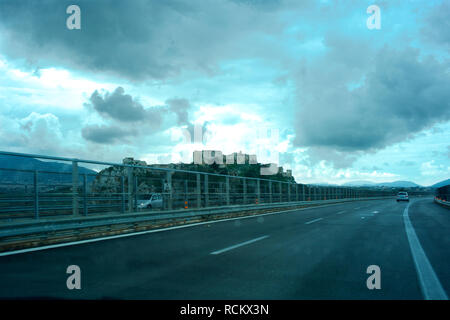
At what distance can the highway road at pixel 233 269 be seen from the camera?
523 cm

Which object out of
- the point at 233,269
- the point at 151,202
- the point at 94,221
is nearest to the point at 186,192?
the point at 151,202

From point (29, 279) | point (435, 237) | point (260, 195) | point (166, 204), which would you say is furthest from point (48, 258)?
point (260, 195)

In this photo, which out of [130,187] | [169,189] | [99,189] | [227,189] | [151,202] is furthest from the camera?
[227,189]

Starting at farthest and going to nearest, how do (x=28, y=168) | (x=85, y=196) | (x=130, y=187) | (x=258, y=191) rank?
1. (x=258, y=191)
2. (x=130, y=187)
3. (x=85, y=196)
4. (x=28, y=168)

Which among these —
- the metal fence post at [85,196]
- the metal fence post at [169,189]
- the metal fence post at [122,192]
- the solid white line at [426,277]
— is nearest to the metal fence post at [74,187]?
the metal fence post at [85,196]

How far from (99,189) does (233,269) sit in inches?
285

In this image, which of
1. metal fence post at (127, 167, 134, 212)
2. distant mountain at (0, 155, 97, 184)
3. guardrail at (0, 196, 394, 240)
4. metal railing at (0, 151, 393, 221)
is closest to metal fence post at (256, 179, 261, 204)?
metal railing at (0, 151, 393, 221)

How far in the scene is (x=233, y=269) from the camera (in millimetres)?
6762

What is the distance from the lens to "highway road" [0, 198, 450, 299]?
17.1 feet

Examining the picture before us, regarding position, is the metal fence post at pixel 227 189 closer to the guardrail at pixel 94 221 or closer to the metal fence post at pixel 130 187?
the guardrail at pixel 94 221

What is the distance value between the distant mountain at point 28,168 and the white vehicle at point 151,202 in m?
3.81

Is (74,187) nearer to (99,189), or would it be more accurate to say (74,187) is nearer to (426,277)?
(99,189)

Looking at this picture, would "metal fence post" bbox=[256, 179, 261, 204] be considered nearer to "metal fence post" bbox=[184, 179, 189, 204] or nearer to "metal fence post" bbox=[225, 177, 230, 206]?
"metal fence post" bbox=[225, 177, 230, 206]

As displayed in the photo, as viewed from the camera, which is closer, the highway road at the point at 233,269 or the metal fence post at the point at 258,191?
the highway road at the point at 233,269
